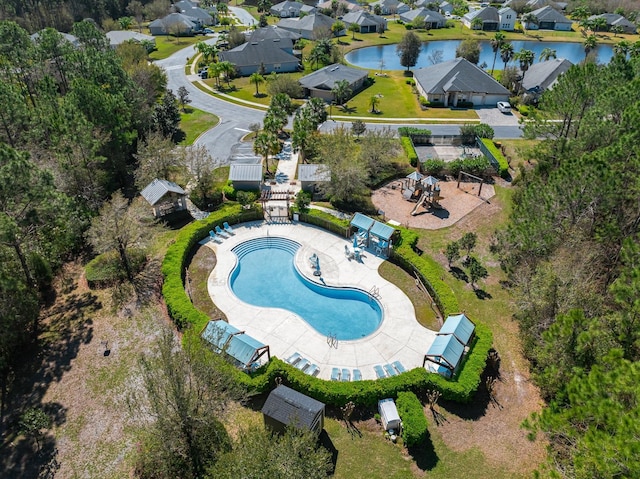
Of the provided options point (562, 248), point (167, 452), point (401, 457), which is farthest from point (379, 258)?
point (167, 452)

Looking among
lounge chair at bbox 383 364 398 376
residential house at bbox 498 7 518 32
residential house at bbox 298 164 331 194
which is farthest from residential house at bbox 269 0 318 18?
lounge chair at bbox 383 364 398 376

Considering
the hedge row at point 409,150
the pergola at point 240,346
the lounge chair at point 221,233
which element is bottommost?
the lounge chair at point 221,233

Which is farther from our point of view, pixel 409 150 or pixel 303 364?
pixel 409 150

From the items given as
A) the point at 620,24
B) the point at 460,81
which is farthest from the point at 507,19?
the point at 460,81

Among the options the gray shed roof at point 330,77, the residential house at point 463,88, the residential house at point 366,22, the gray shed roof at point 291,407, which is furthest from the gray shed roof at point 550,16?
the gray shed roof at point 291,407

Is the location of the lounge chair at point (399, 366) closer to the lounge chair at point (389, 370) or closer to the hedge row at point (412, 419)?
the lounge chair at point (389, 370)

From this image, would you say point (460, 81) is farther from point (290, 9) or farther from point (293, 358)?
point (290, 9)

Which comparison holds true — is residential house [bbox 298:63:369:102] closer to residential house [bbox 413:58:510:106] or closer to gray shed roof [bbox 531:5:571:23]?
residential house [bbox 413:58:510:106]
